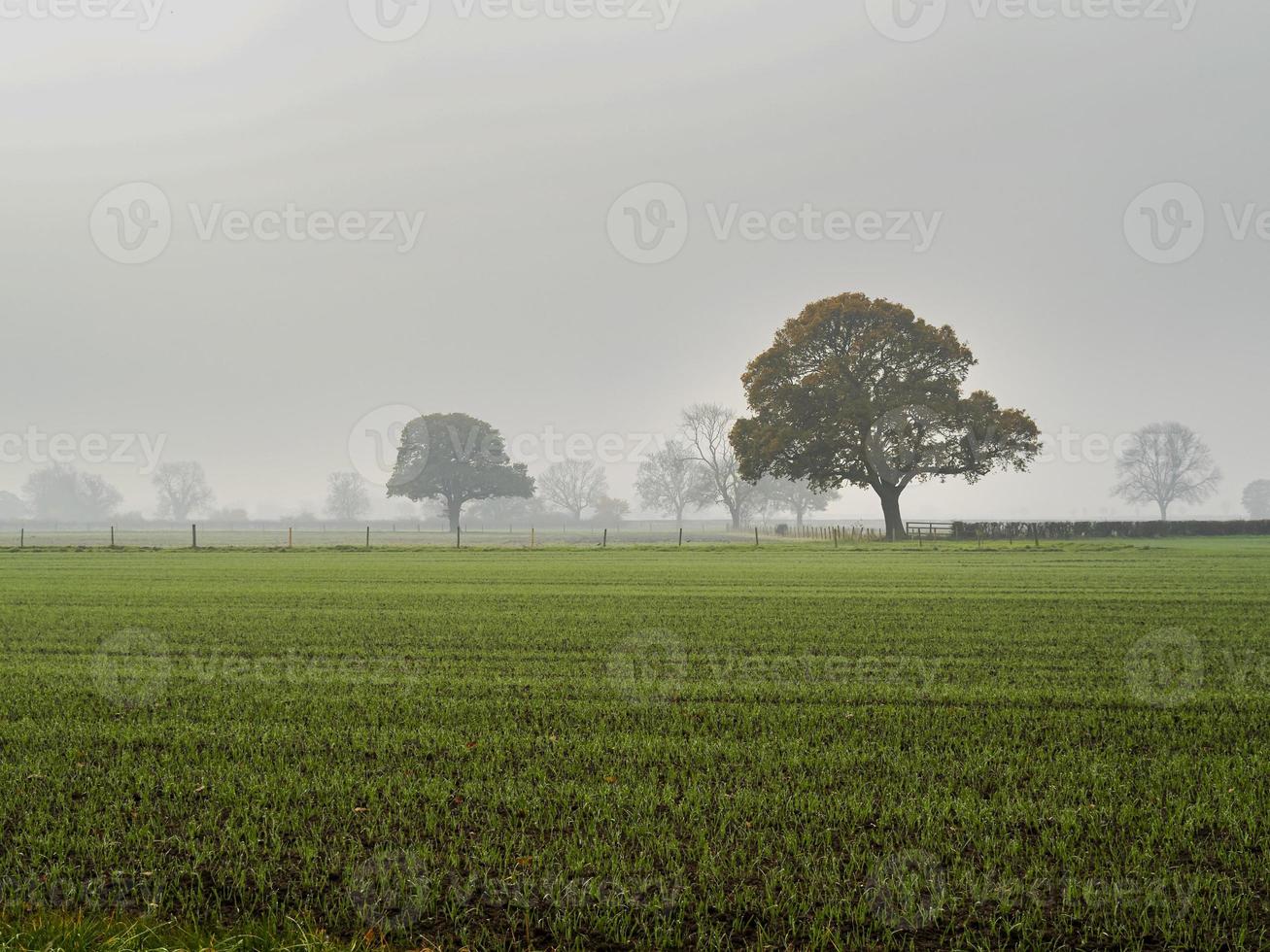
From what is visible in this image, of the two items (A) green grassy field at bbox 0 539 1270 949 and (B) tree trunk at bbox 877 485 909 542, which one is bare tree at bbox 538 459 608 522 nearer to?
(B) tree trunk at bbox 877 485 909 542

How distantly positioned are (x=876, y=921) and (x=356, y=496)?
154214mm

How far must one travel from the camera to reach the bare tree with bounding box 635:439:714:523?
11156 centimetres

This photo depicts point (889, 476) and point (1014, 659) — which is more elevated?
point (889, 476)

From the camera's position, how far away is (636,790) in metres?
4.17

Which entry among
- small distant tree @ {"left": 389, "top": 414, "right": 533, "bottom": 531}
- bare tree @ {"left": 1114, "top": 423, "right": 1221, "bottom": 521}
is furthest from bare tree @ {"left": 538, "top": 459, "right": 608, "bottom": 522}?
bare tree @ {"left": 1114, "top": 423, "right": 1221, "bottom": 521}

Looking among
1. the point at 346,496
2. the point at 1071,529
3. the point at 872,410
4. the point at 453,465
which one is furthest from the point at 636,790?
the point at 346,496

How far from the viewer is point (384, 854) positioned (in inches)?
136

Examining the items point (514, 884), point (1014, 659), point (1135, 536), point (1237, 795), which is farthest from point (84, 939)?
point (1135, 536)

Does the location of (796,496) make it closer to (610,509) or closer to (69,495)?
(610,509)

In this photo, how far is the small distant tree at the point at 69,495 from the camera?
148875mm

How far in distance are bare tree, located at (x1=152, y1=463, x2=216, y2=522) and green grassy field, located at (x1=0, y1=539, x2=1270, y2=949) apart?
5962 inches

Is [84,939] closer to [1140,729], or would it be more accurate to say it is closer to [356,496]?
[1140,729]

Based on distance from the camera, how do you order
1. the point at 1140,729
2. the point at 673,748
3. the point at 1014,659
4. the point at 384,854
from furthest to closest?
the point at 1014,659, the point at 1140,729, the point at 673,748, the point at 384,854

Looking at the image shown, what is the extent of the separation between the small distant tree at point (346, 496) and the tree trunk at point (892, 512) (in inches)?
4580
